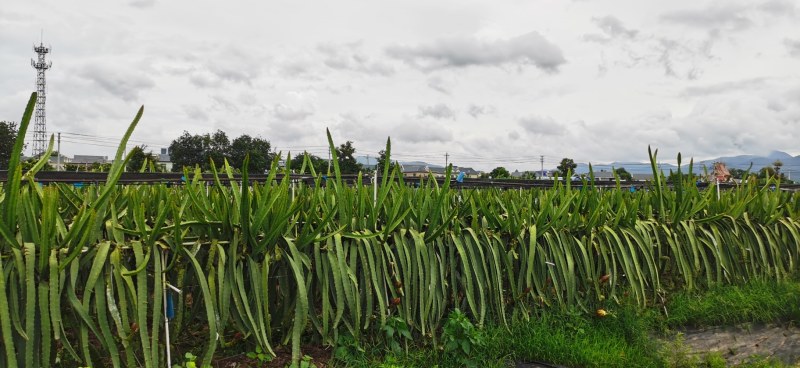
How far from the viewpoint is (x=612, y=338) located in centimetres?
333

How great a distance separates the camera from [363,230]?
2953 mm

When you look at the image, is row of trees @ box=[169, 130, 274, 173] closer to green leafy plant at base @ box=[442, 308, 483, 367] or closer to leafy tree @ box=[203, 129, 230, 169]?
leafy tree @ box=[203, 129, 230, 169]

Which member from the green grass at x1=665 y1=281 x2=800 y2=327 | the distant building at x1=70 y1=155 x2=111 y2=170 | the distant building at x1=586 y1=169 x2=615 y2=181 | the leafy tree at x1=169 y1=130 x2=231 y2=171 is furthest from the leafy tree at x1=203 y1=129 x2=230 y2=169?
the green grass at x1=665 y1=281 x2=800 y2=327

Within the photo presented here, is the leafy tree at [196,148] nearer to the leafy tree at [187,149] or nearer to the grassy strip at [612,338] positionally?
the leafy tree at [187,149]

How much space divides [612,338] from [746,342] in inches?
47.7

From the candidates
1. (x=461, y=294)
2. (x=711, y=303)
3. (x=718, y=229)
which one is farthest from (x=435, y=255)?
(x=718, y=229)

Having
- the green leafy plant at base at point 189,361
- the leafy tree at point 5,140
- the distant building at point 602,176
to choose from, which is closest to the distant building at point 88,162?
the leafy tree at point 5,140

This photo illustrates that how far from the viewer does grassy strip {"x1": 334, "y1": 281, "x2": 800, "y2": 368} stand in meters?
2.91

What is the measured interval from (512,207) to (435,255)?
2.06 feet

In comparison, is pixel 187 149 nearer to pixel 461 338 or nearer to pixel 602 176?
pixel 602 176

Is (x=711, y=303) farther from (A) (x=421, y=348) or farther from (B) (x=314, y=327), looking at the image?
(B) (x=314, y=327)

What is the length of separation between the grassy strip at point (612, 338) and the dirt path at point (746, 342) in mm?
60

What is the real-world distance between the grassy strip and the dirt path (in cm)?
6

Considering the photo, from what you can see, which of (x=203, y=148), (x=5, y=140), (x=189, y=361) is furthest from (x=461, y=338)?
(x=203, y=148)
